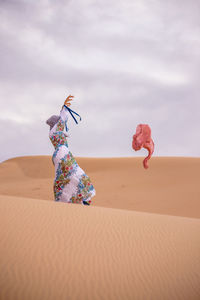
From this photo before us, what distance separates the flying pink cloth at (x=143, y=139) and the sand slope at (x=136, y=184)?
19.6ft

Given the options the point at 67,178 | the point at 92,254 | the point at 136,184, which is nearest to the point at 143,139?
the point at 67,178

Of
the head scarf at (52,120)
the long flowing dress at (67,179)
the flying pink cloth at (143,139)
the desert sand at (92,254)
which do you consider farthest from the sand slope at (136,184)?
the desert sand at (92,254)

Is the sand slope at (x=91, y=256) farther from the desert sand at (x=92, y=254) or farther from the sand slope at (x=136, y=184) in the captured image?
the sand slope at (x=136, y=184)

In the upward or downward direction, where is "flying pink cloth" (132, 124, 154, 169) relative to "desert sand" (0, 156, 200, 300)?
upward

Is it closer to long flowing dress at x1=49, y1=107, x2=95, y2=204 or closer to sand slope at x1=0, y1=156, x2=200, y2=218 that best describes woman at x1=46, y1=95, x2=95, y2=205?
long flowing dress at x1=49, y1=107, x2=95, y2=204

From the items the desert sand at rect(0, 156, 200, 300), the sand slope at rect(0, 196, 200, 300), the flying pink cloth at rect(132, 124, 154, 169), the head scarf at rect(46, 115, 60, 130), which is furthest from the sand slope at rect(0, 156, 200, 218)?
the sand slope at rect(0, 196, 200, 300)

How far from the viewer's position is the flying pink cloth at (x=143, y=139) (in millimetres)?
7270

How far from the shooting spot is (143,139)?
7.31 metres

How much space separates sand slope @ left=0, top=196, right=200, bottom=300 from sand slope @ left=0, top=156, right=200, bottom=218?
8.04m

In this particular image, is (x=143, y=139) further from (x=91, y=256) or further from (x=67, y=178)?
(x=91, y=256)

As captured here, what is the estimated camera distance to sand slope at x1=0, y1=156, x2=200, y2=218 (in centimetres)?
1448

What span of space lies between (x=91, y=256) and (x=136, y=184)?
15.9m

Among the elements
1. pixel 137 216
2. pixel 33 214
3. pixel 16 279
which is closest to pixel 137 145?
pixel 137 216

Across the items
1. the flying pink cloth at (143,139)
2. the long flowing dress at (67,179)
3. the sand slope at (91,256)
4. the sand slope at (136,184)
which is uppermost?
the sand slope at (136,184)
